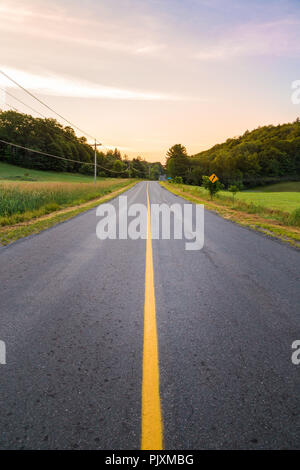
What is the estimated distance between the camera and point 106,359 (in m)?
2.28

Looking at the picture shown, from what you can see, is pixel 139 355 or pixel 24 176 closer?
pixel 139 355

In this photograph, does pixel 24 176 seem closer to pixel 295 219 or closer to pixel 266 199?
pixel 266 199

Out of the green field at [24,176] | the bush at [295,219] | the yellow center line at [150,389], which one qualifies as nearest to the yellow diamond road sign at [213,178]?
the bush at [295,219]

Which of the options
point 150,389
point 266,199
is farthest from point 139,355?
point 266,199

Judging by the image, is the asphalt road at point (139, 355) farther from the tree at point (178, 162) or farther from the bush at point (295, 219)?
the tree at point (178, 162)

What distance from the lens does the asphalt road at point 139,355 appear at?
1.61 m

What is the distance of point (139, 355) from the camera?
2338 millimetres

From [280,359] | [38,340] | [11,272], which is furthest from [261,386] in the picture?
[11,272]

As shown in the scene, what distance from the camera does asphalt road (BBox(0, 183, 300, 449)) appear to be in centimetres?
161

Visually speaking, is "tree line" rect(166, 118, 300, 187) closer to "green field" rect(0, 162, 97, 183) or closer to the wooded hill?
the wooded hill

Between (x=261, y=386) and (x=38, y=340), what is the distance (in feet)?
7.50

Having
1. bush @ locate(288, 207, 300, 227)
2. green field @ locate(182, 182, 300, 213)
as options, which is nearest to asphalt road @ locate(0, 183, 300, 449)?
bush @ locate(288, 207, 300, 227)

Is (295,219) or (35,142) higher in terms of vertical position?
(35,142)
